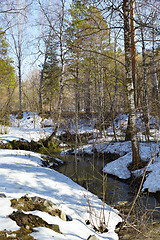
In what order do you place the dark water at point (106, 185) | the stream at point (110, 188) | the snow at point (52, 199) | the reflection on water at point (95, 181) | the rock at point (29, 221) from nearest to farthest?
the rock at point (29, 221), the snow at point (52, 199), the stream at point (110, 188), the dark water at point (106, 185), the reflection on water at point (95, 181)

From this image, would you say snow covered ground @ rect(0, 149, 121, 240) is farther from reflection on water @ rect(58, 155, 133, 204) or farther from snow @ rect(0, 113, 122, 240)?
reflection on water @ rect(58, 155, 133, 204)

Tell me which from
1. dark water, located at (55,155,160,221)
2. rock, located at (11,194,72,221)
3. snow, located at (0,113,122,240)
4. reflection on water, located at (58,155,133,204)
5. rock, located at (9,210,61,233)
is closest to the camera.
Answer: rock, located at (9,210,61,233)

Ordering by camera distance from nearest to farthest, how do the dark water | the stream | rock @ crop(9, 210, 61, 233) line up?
1. rock @ crop(9, 210, 61, 233)
2. the stream
3. the dark water

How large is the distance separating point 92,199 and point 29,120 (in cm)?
1375

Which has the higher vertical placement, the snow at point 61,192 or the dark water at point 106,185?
the snow at point 61,192

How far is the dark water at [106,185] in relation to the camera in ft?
14.5

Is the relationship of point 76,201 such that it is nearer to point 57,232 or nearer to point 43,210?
point 43,210

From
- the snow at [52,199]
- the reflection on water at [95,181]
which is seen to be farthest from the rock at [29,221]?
the reflection on water at [95,181]

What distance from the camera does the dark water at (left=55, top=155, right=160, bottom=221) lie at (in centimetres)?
441

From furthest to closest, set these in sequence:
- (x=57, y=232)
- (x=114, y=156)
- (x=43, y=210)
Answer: (x=114, y=156) → (x=43, y=210) → (x=57, y=232)

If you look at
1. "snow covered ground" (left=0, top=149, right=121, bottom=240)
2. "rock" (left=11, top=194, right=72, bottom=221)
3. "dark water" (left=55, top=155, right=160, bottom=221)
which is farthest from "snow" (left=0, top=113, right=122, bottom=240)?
"dark water" (left=55, top=155, right=160, bottom=221)

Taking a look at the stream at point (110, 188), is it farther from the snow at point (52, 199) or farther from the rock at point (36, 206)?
the rock at point (36, 206)

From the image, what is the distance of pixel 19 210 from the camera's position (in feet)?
8.29

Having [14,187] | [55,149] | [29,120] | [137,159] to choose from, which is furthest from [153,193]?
[29,120]
